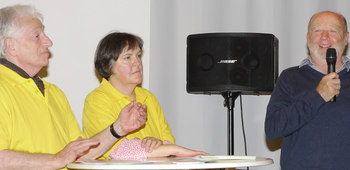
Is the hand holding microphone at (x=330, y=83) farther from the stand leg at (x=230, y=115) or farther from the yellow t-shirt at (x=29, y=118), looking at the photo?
the yellow t-shirt at (x=29, y=118)

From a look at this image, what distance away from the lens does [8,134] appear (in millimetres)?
2117

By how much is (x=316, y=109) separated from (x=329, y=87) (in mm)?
170

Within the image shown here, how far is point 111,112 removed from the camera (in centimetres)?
278

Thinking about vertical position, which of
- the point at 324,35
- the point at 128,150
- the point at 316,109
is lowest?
the point at 128,150

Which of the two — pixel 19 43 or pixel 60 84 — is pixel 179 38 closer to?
pixel 60 84

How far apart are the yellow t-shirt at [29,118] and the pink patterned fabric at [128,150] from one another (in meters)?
→ 0.25

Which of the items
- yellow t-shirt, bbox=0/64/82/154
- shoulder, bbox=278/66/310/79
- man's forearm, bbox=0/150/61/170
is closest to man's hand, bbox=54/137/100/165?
man's forearm, bbox=0/150/61/170

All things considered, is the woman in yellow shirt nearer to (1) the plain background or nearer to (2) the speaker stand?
(2) the speaker stand

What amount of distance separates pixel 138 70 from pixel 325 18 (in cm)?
116

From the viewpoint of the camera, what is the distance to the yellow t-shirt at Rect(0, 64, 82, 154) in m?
2.16

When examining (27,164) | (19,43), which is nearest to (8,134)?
(27,164)

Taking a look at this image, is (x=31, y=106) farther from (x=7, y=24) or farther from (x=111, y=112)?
(x=111, y=112)

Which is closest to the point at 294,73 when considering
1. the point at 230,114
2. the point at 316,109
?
the point at 316,109

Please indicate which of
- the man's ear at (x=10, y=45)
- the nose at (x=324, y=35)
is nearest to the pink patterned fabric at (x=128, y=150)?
the man's ear at (x=10, y=45)
